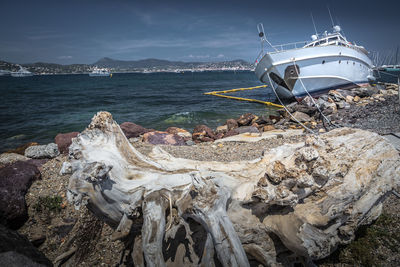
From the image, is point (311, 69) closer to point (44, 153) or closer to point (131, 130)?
point (131, 130)

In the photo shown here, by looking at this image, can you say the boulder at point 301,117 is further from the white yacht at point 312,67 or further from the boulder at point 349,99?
the boulder at point 349,99

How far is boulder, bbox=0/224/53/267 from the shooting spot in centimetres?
216

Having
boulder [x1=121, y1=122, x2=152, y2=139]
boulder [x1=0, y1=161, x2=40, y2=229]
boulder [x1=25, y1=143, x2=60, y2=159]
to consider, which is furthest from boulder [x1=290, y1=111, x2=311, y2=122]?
boulder [x1=0, y1=161, x2=40, y2=229]

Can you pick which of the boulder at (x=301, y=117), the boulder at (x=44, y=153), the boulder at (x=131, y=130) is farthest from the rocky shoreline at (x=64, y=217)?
the boulder at (x=301, y=117)

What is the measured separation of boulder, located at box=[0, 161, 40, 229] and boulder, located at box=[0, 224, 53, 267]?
122 cm

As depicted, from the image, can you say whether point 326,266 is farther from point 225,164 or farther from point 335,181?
point 225,164

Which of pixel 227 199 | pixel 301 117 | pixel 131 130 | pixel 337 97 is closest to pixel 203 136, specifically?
pixel 131 130

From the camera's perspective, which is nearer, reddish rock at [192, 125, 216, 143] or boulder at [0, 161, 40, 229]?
boulder at [0, 161, 40, 229]

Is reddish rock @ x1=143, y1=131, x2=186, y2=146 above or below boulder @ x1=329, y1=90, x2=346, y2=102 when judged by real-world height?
below

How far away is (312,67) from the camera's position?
16578 mm

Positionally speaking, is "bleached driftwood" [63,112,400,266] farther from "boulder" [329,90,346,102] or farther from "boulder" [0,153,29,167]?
"boulder" [329,90,346,102]

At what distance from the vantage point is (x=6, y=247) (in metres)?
2.29

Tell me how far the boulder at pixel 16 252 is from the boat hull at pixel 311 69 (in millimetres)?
16487

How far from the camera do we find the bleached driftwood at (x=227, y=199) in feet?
7.05
